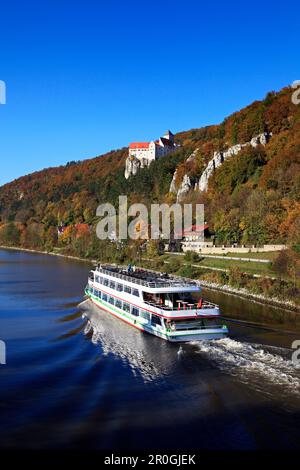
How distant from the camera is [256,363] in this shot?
22.9m

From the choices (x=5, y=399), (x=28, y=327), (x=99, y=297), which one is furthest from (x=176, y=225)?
(x=5, y=399)

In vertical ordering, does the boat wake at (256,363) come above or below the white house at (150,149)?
below

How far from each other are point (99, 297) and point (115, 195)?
98328 millimetres

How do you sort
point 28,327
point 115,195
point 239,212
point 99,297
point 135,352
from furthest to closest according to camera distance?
1. point 115,195
2. point 239,212
3. point 99,297
4. point 28,327
5. point 135,352

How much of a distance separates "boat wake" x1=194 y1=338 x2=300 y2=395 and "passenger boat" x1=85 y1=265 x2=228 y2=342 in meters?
1.20

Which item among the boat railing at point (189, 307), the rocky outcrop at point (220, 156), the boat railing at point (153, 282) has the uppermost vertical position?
the rocky outcrop at point (220, 156)

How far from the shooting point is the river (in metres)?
16.0

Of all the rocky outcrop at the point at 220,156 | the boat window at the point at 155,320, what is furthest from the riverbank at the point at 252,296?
the rocky outcrop at the point at 220,156

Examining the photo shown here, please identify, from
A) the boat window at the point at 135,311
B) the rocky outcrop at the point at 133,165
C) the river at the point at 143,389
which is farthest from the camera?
the rocky outcrop at the point at 133,165

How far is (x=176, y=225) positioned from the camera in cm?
8969

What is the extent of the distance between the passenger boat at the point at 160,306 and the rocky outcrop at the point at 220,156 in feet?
236

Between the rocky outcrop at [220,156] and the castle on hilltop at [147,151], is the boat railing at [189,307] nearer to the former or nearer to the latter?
the rocky outcrop at [220,156]

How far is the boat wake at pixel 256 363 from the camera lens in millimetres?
20516

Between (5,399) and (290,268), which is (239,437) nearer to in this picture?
(5,399)
